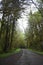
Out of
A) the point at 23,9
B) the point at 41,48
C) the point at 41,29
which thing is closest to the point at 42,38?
the point at 41,48

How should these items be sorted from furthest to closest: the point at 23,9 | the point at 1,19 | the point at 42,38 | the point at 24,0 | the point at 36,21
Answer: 1. the point at 42,38
2. the point at 36,21
3. the point at 1,19
4. the point at 23,9
5. the point at 24,0

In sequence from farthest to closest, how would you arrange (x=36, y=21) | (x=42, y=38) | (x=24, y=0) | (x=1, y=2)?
1. (x=42, y=38)
2. (x=36, y=21)
3. (x=1, y=2)
4. (x=24, y=0)

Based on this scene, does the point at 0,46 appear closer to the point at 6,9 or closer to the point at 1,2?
the point at 1,2

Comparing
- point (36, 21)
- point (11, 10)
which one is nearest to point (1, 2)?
point (11, 10)

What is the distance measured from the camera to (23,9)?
24.4 meters

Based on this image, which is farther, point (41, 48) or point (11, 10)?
point (41, 48)

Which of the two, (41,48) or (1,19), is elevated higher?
(1,19)

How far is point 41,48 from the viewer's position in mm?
65750

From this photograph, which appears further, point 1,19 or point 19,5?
point 1,19

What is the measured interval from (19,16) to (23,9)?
384 cm

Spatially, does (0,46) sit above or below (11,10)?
below

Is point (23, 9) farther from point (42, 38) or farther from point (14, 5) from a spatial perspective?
point (42, 38)

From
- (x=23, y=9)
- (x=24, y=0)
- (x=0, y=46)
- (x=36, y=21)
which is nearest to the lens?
(x=24, y=0)

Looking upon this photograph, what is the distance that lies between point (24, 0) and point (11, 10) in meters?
1.68
